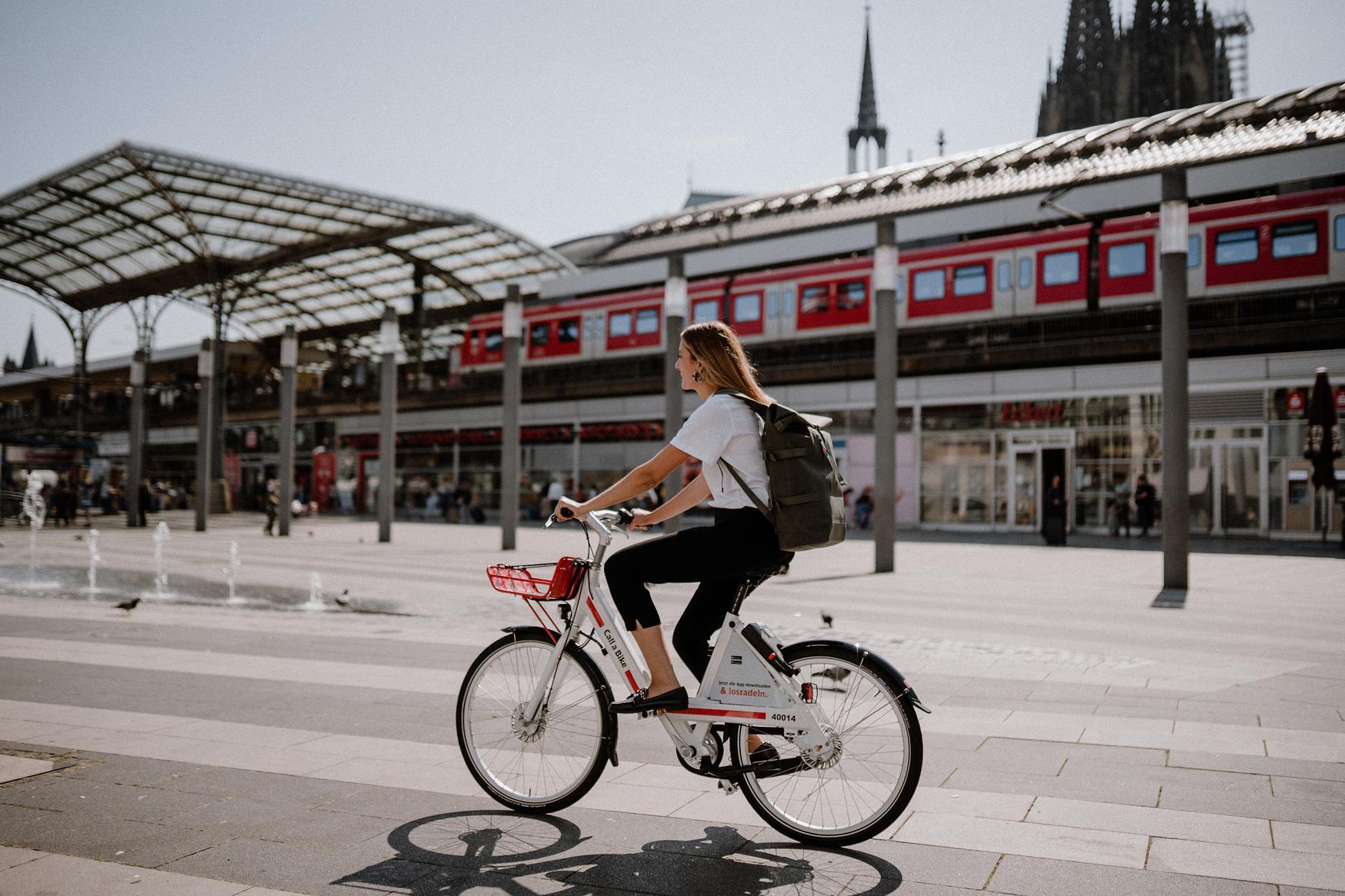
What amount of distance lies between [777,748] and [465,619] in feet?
22.3

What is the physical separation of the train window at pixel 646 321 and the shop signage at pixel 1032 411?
11.4 m

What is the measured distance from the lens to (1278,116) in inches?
533

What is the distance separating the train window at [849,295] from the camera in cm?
2966

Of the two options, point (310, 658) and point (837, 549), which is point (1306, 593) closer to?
point (837, 549)

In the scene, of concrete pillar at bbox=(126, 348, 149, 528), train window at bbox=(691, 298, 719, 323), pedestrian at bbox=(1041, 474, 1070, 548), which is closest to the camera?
pedestrian at bbox=(1041, 474, 1070, 548)

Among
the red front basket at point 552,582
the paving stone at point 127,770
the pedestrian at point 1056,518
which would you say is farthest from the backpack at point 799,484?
the pedestrian at point 1056,518

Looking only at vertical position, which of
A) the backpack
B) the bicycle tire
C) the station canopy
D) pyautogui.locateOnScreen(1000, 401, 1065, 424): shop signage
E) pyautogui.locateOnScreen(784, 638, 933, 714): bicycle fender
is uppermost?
the station canopy

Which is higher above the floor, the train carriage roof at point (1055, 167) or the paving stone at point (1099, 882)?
the train carriage roof at point (1055, 167)

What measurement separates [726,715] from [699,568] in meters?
0.53

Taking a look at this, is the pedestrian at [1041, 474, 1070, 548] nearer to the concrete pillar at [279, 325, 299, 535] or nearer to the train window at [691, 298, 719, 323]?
the train window at [691, 298, 719, 323]

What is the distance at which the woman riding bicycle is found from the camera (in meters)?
3.70

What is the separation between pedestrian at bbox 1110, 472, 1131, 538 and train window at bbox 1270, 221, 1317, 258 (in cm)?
644

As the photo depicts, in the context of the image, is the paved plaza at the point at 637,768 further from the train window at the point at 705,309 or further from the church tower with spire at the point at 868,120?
the church tower with spire at the point at 868,120

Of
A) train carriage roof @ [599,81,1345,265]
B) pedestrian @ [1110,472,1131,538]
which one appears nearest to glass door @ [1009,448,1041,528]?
pedestrian @ [1110,472,1131,538]
